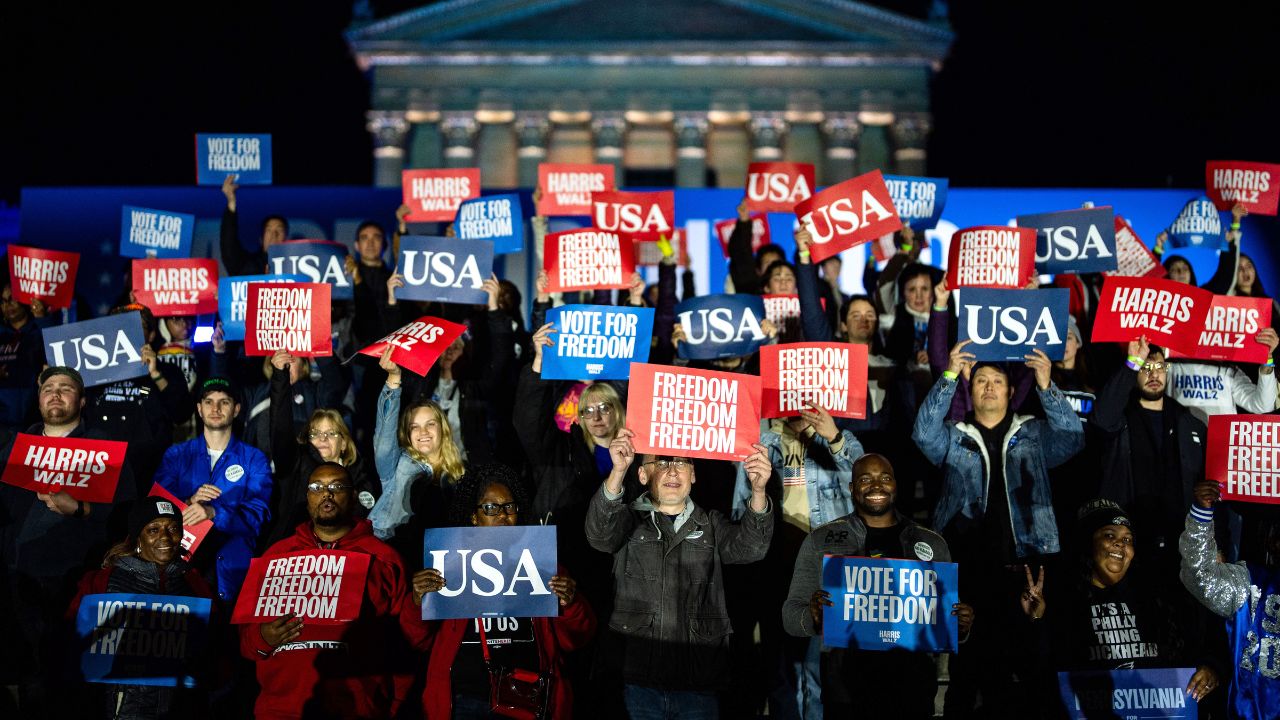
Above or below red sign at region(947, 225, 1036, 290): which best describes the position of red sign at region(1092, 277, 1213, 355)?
below

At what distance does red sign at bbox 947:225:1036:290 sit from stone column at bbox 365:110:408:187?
102 feet

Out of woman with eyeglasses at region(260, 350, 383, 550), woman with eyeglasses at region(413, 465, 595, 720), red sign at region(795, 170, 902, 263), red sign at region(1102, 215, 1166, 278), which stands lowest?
woman with eyeglasses at region(413, 465, 595, 720)

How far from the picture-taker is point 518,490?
6.68 meters

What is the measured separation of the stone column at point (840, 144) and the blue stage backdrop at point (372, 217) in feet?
82.1

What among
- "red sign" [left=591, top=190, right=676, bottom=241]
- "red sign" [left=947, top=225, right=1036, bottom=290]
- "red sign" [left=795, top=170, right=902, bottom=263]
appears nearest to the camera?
"red sign" [left=947, top=225, right=1036, bottom=290]

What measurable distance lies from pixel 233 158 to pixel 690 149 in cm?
2764

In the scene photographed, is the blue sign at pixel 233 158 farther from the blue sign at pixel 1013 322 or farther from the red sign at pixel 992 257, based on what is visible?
the blue sign at pixel 1013 322

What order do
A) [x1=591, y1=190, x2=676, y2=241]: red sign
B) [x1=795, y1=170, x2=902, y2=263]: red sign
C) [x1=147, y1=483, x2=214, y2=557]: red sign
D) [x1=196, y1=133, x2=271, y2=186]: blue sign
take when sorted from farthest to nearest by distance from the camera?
1. [x1=196, y1=133, x2=271, y2=186]: blue sign
2. [x1=591, y1=190, x2=676, y2=241]: red sign
3. [x1=795, y1=170, x2=902, y2=263]: red sign
4. [x1=147, y1=483, x2=214, y2=557]: red sign

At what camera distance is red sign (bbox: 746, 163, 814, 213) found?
11.6m

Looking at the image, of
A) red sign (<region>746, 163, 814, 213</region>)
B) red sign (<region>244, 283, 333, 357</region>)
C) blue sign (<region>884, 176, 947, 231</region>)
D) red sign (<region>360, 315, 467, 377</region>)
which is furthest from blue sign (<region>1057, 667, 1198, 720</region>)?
red sign (<region>746, 163, 814, 213</region>)

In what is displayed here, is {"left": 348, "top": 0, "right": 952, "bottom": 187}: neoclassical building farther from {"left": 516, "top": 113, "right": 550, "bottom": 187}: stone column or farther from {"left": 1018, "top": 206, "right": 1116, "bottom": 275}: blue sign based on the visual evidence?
{"left": 1018, "top": 206, "right": 1116, "bottom": 275}: blue sign

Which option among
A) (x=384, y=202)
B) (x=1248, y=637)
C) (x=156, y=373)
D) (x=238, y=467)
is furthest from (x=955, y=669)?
(x=384, y=202)

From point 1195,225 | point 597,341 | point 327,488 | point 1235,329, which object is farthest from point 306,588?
point 1195,225

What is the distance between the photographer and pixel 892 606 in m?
6.13
